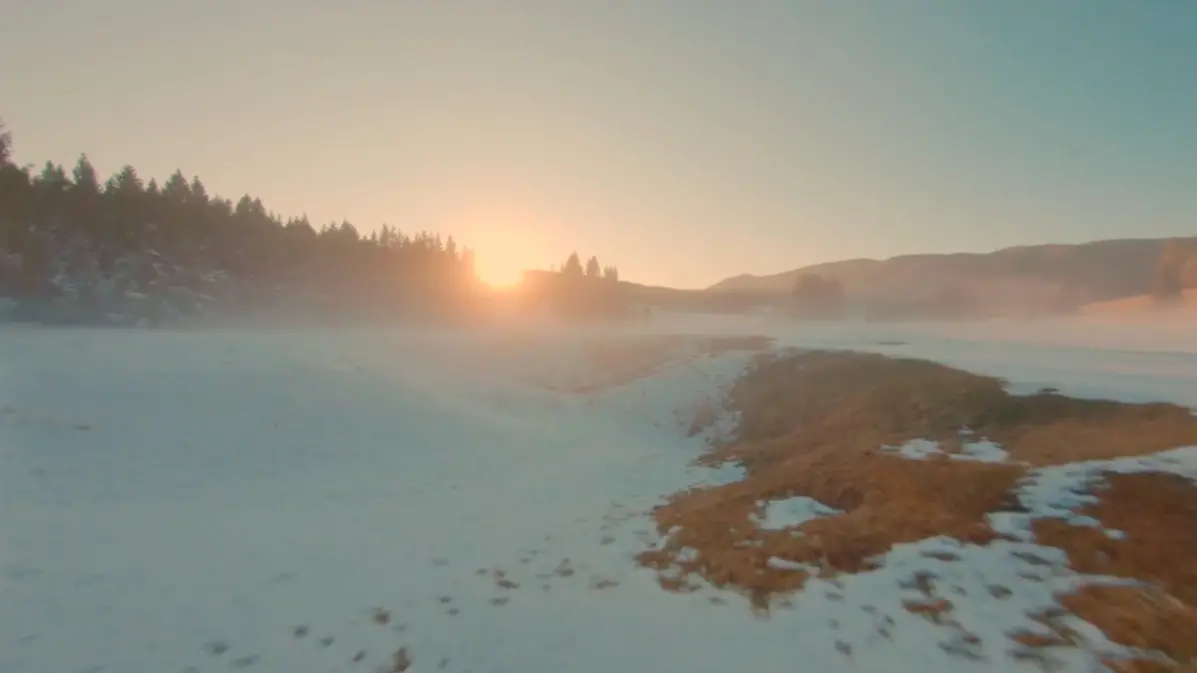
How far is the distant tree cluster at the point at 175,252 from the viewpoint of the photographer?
4394 cm

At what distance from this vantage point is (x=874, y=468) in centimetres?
1390

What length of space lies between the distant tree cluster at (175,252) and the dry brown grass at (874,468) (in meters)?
51.7

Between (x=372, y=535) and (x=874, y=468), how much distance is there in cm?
1186

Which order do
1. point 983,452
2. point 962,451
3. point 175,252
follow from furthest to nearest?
1. point 175,252
2. point 962,451
3. point 983,452

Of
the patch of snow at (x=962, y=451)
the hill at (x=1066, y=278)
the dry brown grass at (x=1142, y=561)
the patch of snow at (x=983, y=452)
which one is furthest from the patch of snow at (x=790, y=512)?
the hill at (x=1066, y=278)

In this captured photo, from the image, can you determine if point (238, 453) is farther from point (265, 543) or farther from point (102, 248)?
point (102, 248)

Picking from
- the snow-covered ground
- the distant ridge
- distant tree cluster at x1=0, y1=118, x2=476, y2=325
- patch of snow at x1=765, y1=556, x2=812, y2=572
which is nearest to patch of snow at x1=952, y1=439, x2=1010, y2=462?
the snow-covered ground

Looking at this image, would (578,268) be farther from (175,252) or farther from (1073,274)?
(1073,274)

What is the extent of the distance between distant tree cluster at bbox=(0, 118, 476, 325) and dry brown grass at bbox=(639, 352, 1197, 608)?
5173 cm

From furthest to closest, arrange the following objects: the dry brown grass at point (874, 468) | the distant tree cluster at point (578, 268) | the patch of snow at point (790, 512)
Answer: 1. the distant tree cluster at point (578, 268)
2. the patch of snow at point (790, 512)
3. the dry brown grass at point (874, 468)

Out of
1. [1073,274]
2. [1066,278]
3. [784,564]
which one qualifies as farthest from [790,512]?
[1073,274]

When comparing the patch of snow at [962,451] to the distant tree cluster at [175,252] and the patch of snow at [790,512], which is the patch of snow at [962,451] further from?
the distant tree cluster at [175,252]

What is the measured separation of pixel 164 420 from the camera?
21078 millimetres

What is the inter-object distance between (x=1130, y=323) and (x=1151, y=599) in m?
89.6
